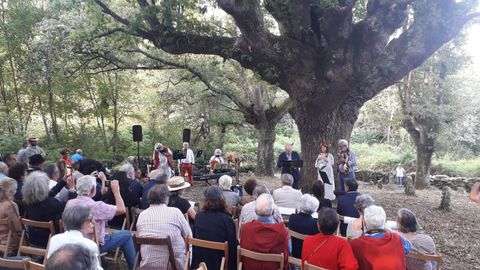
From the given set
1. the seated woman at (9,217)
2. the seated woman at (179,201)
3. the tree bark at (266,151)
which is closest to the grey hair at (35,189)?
the seated woman at (9,217)

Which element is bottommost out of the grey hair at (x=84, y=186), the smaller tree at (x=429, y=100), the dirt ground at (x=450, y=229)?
the dirt ground at (x=450, y=229)

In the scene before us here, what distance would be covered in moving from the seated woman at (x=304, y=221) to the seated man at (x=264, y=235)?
39 cm

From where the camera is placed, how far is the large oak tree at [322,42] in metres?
7.61

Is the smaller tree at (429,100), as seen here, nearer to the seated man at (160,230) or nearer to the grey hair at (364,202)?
the grey hair at (364,202)

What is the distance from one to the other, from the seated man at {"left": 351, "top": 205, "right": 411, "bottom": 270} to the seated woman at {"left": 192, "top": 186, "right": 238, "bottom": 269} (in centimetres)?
118

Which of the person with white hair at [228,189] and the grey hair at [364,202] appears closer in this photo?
the grey hair at [364,202]

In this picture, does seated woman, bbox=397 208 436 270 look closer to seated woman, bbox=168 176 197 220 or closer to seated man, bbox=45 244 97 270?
seated woman, bbox=168 176 197 220

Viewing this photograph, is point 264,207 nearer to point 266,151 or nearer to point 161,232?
point 161,232

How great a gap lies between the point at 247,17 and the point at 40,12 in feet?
22.6

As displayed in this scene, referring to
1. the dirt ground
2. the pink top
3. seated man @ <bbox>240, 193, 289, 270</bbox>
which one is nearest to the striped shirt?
the pink top

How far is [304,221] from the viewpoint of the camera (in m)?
3.92

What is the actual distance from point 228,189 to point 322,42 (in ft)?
14.8

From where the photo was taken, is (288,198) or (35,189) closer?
(35,189)

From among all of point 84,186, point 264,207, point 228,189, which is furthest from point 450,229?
point 84,186
